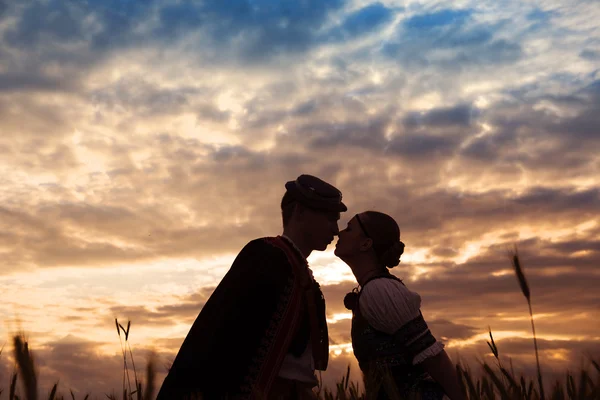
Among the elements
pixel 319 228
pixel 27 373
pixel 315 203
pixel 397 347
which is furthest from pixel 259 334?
pixel 27 373

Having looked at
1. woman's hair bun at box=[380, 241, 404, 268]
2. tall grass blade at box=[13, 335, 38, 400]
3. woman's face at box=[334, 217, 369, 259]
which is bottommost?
tall grass blade at box=[13, 335, 38, 400]

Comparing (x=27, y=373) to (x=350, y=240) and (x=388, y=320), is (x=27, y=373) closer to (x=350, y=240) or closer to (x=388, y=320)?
(x=388, y=320)

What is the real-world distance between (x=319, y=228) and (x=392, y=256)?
0.92 metres

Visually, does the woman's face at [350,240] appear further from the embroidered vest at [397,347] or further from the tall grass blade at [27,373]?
the tall grass blade at [27,373]

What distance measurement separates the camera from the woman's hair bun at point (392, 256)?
5480 millimetres

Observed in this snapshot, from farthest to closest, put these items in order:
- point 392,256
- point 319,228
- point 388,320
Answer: point 392,256 → point 388,320 → point 319,228

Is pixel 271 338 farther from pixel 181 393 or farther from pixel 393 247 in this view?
pixel 393 247

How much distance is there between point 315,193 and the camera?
16.1 ft

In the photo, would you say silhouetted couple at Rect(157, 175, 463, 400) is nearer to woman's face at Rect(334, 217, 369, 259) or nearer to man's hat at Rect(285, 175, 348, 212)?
man's hat at Rect(285, 175, 348, 212)

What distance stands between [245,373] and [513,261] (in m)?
2.14

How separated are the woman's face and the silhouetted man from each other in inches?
33.4

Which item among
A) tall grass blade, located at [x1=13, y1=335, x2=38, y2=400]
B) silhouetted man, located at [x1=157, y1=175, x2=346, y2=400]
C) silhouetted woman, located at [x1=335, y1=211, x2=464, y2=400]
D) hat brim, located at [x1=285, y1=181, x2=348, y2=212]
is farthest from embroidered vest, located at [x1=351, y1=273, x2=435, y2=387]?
tall grass blade, located at [x1=13, y1=335, x2=38, y2=400]

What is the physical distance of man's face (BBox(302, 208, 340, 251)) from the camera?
483 cm

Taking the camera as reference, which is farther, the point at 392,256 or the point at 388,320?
the point at 392,256
